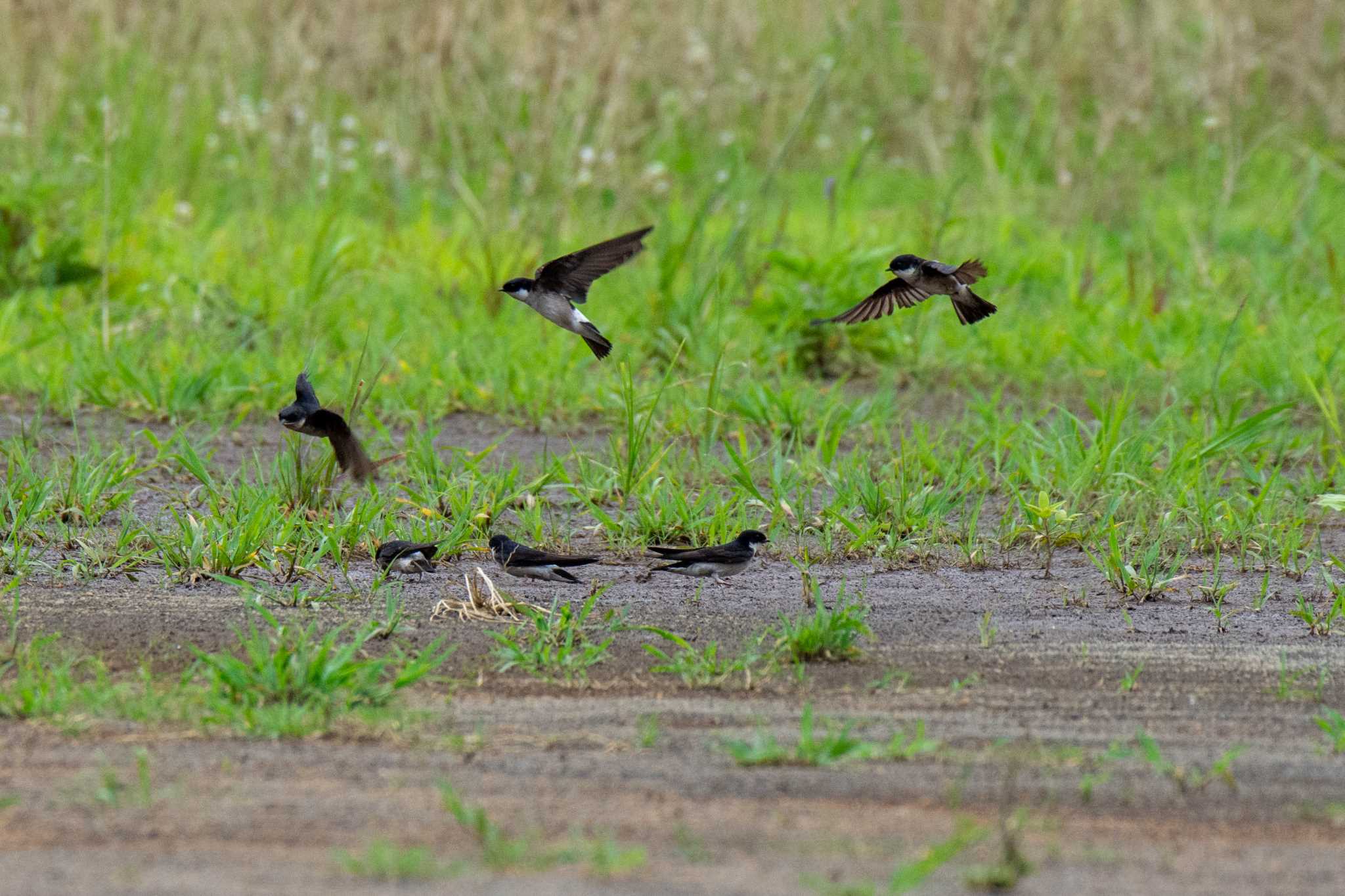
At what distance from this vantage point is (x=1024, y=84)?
33.8 feet

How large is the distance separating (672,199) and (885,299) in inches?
192

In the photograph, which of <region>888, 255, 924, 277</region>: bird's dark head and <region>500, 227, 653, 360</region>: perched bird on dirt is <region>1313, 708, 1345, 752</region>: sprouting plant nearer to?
<region>888, 255, 924, 277</region>: bird's dark head

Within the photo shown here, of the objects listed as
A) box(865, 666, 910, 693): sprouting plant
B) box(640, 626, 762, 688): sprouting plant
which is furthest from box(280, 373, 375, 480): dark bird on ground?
box(865, 666, 910, 693): sprouting plant

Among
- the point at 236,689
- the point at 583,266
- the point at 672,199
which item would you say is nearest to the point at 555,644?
the point at 236,689

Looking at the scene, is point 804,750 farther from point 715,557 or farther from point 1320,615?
point 1320,615

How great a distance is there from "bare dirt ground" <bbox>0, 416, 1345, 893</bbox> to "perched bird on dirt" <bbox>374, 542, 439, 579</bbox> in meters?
0.15

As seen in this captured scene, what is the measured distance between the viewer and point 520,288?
4328mm

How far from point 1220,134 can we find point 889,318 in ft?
16.3

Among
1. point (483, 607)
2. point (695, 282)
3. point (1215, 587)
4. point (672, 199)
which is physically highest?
point (672, 199)

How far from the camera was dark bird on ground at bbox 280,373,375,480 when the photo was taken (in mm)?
4121

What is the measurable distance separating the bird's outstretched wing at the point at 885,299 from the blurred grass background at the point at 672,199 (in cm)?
91

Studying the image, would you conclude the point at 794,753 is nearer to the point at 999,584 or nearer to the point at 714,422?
the point at 999,584

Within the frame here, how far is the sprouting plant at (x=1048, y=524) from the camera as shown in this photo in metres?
4.76

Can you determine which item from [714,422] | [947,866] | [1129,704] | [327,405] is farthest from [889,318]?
[947,866]
